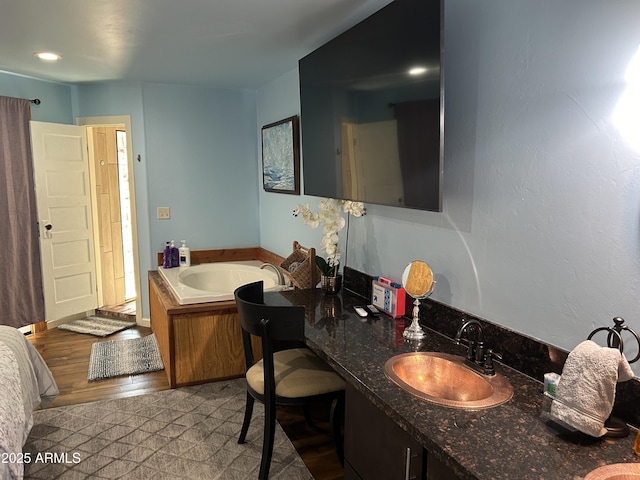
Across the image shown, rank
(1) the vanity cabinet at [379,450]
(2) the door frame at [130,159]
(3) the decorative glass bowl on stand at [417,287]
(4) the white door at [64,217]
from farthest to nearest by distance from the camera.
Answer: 1. (2) the door frame at [130,159]
2. (4) the white door at [64,217]
3. (3) the decorative glass bowl on stand at [417,287]
4. (1) the vanity cabinet at [379,450]

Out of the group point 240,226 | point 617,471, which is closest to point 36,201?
point 240,226

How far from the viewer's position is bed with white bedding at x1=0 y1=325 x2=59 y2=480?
1.70m

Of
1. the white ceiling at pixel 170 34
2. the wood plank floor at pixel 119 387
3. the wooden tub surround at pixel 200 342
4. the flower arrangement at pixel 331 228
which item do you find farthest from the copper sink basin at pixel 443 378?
the wooden tub surround at pixel 200 342

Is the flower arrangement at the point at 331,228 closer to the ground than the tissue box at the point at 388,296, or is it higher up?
higher up

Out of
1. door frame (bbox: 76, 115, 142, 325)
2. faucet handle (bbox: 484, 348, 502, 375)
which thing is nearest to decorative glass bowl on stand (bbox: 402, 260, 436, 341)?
faucet handle (bbox: 484, 348, 502, 375)

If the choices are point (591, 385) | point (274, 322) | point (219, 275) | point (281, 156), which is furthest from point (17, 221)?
point (591, 385)

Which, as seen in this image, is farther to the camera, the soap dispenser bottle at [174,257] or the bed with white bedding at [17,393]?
the soap dispenser bottle at [174,257]

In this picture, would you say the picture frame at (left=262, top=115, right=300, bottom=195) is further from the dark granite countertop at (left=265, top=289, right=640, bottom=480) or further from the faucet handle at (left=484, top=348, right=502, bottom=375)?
the faucet handle at (left=484, top=348, right=502, bottom=375)

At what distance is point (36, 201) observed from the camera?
13.8 ft

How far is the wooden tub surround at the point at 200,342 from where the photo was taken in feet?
10.4

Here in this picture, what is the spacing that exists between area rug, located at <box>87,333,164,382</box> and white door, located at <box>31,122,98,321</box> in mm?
774

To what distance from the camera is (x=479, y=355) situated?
1613mm

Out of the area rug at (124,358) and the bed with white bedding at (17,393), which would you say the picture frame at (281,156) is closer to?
the area rug at (124,358)

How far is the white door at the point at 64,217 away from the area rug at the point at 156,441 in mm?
1854
